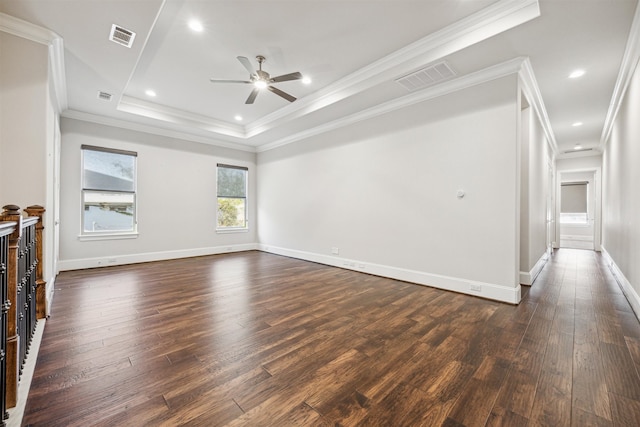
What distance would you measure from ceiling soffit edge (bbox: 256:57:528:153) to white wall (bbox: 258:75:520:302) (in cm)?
9

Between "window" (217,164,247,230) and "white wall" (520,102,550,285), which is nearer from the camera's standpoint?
Result: "white wall" (520,102,550,285)

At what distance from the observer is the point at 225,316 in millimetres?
2826

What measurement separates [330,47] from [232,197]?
4921 mm

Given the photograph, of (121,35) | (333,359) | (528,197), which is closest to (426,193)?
(528,197)

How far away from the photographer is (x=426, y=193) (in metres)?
4.04

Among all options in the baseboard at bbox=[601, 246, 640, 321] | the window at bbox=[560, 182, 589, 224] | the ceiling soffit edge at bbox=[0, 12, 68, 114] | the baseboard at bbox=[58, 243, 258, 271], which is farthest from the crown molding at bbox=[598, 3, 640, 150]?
the baseboard at bbox=[58, 243, 258, 271]

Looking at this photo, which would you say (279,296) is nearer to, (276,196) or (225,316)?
(225,316)

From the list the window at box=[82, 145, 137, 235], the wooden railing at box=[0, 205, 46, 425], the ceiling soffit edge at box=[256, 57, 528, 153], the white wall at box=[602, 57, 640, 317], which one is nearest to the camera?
the wooden railing at box=[0, 205, 46, 425]

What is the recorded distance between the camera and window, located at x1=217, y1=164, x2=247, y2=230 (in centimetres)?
700

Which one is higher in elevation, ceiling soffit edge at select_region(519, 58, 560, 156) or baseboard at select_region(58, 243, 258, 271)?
ceiling soffit edge at select_region(519, 58, 560, 156)

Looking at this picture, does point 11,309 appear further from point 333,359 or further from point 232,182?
point 232,182

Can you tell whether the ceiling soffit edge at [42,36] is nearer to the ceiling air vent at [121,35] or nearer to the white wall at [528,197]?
the ceiling air vent at [121,35]

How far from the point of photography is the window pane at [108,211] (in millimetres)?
5129

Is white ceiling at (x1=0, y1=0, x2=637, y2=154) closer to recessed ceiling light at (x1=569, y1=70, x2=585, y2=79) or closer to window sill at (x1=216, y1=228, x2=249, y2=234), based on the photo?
recessed ceiling light at (x1=569, y1=70, x2=585, y2=79)
